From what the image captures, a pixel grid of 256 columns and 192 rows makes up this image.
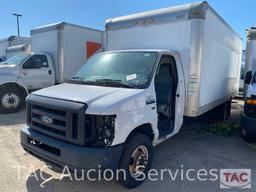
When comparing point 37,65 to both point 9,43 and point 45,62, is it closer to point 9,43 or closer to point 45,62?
point 45,62

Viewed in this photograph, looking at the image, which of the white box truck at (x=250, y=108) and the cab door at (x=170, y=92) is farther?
the white box truck at (x=250, y=108)

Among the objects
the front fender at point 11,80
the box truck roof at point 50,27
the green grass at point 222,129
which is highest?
the box truck roof at point 50,27

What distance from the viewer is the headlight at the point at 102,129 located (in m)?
3.30

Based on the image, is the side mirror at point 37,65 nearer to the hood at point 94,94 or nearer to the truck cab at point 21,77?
the truck cab at point 21,77

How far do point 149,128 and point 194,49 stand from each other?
6.42 feet

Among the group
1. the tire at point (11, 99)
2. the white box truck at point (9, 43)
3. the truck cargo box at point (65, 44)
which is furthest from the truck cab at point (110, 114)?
the white box truck at point (9, 43)

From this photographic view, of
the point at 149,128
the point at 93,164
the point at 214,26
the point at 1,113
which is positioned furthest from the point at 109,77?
the point at 1,113

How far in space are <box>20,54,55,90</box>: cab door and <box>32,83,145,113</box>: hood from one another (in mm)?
5582

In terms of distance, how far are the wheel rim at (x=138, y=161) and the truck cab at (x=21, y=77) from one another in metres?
6.43

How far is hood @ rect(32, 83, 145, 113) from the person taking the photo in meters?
3.34

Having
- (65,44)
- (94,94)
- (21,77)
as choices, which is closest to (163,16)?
(94,94)

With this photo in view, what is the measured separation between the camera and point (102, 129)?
3.32m

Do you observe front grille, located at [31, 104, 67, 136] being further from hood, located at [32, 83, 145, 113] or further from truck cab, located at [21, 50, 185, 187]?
hood, located at [32, 83, 145, 113]

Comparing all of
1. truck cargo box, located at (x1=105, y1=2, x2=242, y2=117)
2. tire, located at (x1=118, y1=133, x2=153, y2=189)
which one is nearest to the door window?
truck cargo box, located at (x1=105, y1=2, x2=242, y2=117)
